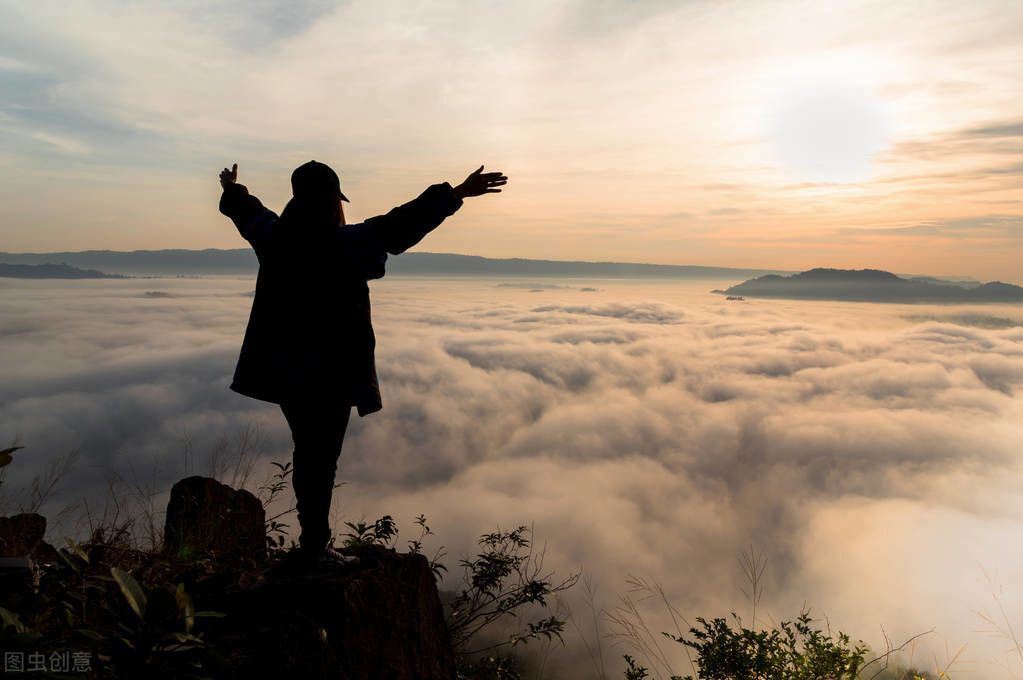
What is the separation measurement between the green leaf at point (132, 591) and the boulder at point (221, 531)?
2040 millimetres

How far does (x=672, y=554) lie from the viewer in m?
134

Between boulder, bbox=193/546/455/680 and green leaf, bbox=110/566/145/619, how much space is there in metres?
0.88

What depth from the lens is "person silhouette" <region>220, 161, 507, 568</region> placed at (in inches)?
126

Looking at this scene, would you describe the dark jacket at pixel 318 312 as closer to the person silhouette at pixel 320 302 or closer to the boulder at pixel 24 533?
the person silhouette at pixel 320 302

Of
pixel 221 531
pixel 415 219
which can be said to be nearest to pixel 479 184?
pixel 415 219

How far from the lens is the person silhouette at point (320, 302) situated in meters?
3.20

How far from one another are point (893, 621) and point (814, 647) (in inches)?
5358

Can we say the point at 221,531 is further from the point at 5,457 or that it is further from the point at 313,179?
the point at 313,179

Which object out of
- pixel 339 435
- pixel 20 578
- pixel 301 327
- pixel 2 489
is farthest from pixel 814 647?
pixel 2 489

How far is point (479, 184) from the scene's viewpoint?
333cm

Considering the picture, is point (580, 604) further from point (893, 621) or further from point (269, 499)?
point (269, 499)

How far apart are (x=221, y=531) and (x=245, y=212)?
3061mm

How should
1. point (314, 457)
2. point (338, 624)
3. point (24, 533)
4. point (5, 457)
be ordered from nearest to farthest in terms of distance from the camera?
1. point (5, 457)
2. point (338, 624)
3. point (314, 457)
4. point (24, 533)

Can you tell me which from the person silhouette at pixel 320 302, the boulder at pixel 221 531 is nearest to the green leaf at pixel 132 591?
the person silhouette at pixel 320 302
